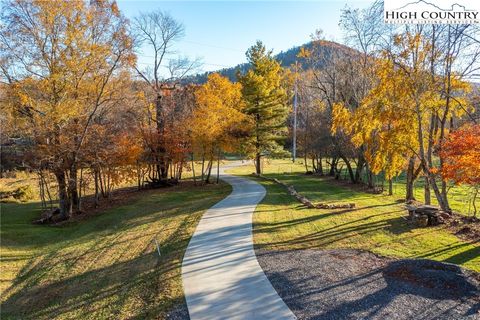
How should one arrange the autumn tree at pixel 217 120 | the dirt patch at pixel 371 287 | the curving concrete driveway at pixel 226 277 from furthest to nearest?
the autumn tree at pixel 217 120
the curving concrete driveway at pixel 226 277
the dirt patch at pixel 371 287

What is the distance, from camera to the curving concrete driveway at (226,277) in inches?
257

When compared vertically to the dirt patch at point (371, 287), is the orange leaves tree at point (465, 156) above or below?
above

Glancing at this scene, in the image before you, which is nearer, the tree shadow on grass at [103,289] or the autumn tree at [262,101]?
the tree shadow on grass at [103,289]

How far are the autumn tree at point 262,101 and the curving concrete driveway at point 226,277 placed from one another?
A: 48.2ft

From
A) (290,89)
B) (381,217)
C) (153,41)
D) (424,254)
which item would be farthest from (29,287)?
(290,89)

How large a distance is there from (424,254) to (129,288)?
8.12 m

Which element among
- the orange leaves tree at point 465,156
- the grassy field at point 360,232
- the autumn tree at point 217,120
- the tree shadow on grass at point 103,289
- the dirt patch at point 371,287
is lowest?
the tree shadow on grass at point 103,289

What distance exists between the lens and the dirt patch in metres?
6.34

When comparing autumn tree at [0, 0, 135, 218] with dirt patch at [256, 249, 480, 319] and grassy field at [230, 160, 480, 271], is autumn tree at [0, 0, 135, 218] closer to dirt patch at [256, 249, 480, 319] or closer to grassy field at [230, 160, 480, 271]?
grassy field at [230, 160, 480, 271]

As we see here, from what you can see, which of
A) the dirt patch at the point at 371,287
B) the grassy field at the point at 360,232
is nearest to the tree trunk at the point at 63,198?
the grassy field at the point at 360,232

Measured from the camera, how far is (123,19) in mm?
18188

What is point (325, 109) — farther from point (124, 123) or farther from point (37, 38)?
point (37, 38)

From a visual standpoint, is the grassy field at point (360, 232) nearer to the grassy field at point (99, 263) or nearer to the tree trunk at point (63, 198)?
the grassy field at point (99, 263)

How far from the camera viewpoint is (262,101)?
27766 mm
